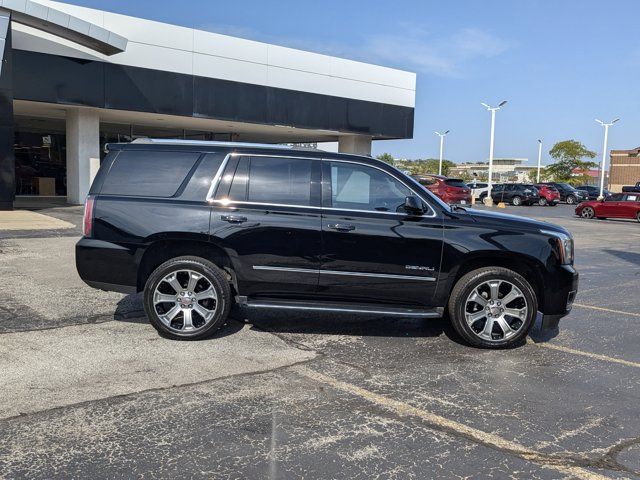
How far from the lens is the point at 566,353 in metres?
5.78

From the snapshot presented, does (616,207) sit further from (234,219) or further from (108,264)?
(108,264)

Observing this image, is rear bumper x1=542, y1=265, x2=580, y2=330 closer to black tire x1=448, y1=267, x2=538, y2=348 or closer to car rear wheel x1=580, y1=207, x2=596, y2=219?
black tire x1=448, y1=267, x2=538, y2=348

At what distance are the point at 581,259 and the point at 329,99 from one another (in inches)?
630

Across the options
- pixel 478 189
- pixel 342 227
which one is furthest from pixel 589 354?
pixel 478 189

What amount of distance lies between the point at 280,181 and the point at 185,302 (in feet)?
5.22

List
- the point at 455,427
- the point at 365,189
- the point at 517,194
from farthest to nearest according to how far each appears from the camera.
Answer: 1. the point at 517,194
2. the point at 365,189
3. the point at 455,427

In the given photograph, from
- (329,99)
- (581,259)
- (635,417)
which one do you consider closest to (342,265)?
(635,417)

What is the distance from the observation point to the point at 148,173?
6.02m

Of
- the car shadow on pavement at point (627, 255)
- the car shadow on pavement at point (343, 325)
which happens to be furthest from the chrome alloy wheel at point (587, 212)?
the car shadow on pavement at point (343, 325)

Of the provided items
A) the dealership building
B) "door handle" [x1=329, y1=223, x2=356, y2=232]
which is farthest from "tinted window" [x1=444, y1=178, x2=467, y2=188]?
"door handle" [x1=329, y1=223, x2=356, y2=232]

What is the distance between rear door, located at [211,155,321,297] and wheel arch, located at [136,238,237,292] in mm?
144

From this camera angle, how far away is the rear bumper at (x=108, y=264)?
584 centimetres

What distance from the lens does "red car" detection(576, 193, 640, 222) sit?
89.7ft

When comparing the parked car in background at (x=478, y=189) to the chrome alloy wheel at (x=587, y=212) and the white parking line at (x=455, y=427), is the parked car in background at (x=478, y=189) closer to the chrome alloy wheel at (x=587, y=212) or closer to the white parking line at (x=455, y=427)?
the chrome alloy wheel at (x=587, y=212)
